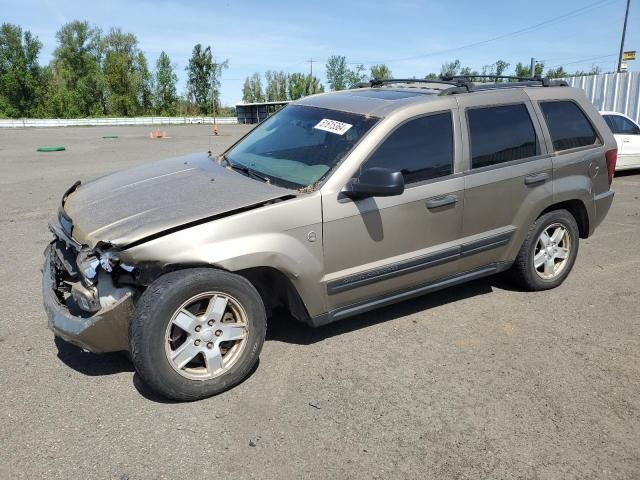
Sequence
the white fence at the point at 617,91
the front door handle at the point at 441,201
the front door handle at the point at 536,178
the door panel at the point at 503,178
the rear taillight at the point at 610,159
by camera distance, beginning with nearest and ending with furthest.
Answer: the front door handle at the point at 441,201, the door panel at the point at 503,178, the front door handle at the point at 536,178, the rear taillight at the point at 610,159, the white fence at the point at 617,91

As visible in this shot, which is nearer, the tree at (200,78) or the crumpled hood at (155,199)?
the crumpled hood at (155,199)

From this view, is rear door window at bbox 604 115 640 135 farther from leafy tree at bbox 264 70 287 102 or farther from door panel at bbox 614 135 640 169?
leafy tree at bbox 264 70 287 102

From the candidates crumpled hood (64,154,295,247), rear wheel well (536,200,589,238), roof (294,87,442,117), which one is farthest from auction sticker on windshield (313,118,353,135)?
rear wheel well (536,200,589,238)

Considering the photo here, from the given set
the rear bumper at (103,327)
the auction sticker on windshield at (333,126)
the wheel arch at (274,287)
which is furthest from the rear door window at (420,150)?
the rear bumper at (103,327)

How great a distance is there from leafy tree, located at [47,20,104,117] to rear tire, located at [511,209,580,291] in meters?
72.5

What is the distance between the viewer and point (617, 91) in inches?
623

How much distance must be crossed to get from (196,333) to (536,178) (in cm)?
312

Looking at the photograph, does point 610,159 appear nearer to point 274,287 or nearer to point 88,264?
point 274,287

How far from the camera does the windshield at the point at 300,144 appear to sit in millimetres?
3848

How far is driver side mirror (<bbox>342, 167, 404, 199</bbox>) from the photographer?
136 inches

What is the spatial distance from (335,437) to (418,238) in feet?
5.46

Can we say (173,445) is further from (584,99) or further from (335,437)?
(584,99)

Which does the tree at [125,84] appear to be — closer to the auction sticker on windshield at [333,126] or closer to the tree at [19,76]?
the tree at [19,76]

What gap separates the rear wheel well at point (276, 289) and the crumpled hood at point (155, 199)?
0.50 m
